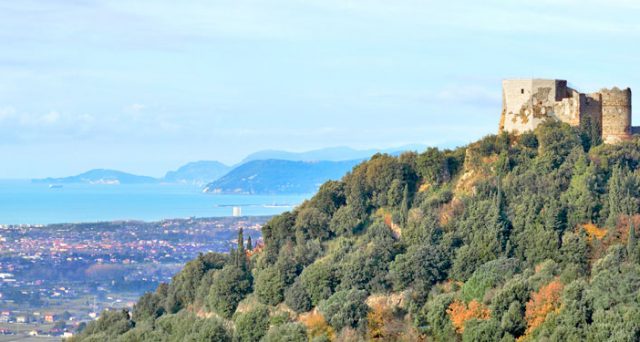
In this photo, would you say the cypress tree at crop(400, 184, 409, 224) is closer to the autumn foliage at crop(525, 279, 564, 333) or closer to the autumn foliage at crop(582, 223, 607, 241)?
the autumn foliage at crop(582, 223, 607, 241)

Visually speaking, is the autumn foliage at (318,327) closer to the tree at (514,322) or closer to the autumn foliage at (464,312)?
the autumn foliage at (464,312)

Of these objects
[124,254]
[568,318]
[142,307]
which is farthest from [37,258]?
[568,318]

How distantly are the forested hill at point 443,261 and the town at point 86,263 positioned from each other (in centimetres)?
3022

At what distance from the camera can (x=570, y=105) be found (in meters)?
51.6

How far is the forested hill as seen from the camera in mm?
42594

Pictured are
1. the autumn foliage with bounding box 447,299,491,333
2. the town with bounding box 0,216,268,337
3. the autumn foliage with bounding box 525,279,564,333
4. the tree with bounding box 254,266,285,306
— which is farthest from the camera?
the town with bounding box 0,216,268,337

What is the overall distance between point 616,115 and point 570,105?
1.73 metres

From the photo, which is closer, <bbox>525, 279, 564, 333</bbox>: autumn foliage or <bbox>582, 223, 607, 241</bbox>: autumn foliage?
<bbox>525, 279, 564, 333</bbox>: autumn foliage

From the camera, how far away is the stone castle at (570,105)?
168 ft

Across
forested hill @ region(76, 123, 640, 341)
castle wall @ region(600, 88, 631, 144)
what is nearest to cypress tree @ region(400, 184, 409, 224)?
forested hill @ region(76, 123, 640, 341)

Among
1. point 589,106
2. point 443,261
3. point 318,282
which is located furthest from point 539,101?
point 318,282

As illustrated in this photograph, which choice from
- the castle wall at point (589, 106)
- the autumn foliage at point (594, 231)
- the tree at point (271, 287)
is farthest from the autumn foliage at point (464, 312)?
the castle wall at point (589, 106)

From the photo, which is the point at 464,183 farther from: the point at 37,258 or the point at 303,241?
the point at 37,258

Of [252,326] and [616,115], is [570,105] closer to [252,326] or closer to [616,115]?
[616,115]
